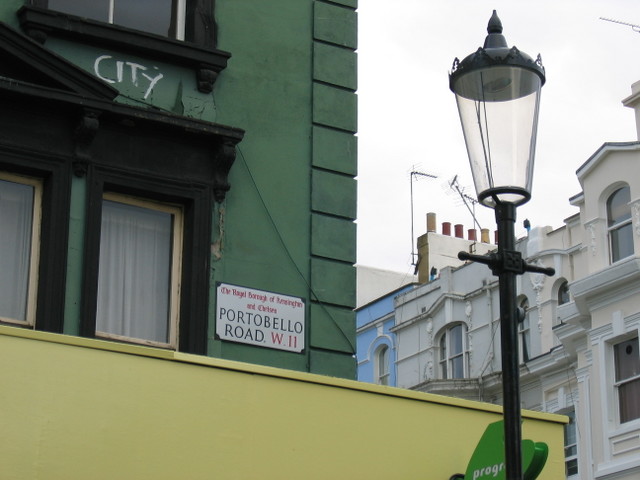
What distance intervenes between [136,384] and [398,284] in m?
37.9

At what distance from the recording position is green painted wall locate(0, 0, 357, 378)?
11.7m

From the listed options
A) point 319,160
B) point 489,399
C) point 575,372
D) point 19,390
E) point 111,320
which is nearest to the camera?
point 19,390

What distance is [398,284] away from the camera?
4703 centimetres

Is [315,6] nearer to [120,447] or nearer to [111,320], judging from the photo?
[111,320]

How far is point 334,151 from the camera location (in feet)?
41.4

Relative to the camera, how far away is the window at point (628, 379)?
3047 cm

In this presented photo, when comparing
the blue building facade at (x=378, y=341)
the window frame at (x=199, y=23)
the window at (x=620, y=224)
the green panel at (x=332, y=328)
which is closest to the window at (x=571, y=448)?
the window at (x=620, y=224)

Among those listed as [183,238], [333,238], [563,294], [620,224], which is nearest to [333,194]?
[333,238]

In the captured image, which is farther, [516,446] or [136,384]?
[136,384]

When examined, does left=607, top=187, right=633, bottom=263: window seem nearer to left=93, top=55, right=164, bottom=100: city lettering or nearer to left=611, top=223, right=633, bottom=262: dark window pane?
left=611, top=223, right=633, bottom=262: dark window pane

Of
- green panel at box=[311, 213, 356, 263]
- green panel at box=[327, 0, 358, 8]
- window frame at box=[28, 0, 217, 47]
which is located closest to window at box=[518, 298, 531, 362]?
green panel at box=[327, 0, 358, 8]

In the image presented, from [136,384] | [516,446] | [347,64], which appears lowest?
[516,446]

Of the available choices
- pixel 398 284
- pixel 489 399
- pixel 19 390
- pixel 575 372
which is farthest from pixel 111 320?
pixel 398 284

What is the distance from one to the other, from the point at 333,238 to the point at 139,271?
5.97 feet
